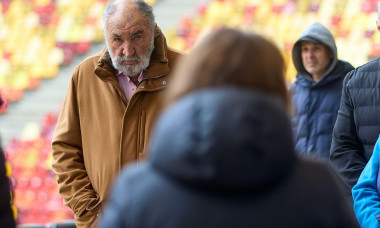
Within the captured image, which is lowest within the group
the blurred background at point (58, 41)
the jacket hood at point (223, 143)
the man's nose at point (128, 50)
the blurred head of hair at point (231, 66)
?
the blurred background at point (58, 41)

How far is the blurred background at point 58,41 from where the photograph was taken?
32.3 ft

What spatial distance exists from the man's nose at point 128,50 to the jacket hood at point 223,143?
186 centimetres

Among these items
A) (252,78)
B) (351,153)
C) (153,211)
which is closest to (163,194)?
(153,211)

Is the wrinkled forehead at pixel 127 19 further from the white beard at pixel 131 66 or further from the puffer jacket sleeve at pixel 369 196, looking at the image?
the puffer jacket sleeve at pixel 369 196

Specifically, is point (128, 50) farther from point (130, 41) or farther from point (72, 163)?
point (72, 163)

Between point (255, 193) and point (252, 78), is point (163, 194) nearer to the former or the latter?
point (255, 193)

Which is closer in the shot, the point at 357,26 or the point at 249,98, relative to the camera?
the point at 249,98

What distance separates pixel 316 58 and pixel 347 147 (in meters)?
1.17

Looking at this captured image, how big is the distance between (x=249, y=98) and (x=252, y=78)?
0.07 meters

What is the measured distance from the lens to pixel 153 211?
1418 millimetres

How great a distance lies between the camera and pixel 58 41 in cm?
1231

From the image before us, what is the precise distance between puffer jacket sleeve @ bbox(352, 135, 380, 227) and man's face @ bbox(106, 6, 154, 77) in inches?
43.5

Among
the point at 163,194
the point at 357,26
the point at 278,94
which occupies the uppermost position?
the point at 278,94

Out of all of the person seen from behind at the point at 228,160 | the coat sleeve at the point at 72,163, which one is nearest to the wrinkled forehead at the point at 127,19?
the coat sleeve at the point at 72,163
